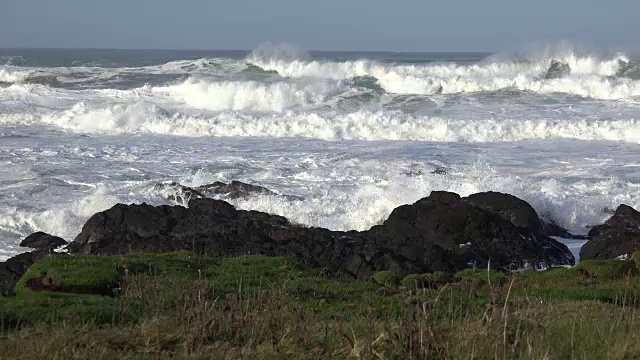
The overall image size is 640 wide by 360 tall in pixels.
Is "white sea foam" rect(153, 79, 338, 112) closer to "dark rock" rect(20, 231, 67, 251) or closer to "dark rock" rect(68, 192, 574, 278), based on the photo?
"dark rock" rect(68, 192, 574, 278)

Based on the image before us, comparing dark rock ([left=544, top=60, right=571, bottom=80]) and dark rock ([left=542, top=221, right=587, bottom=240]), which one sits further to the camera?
dark rock ([left=544, top=60, right=571, bottom=80])

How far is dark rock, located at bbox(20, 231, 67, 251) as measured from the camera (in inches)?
751

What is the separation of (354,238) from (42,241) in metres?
6.85

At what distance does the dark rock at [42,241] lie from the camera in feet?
62.6

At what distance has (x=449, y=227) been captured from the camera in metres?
19.0

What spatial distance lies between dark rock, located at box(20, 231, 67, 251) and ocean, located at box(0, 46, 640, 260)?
267 mm

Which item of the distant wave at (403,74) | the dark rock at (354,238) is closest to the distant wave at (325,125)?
the distant wave at (403,74)

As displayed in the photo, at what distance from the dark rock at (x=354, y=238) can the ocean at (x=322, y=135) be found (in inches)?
94.6

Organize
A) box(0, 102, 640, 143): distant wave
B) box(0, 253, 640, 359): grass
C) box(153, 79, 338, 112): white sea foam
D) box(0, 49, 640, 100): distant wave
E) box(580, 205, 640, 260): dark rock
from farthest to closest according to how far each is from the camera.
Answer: box(0, 49, 640, 100): distant wave < box(153, 79, 338, 112): white sea foam < box(0, 102, 640, 143): distant wave < box(580, 205, 640, 260): dark rock < box(0, 253, 640, 359): grass

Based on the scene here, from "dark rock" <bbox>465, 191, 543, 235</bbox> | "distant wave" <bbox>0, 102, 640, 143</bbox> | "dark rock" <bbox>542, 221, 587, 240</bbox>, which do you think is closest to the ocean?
"distant wave" <bbox>0, 102, 640, 143</bbox>

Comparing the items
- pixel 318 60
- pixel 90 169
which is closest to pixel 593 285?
pixel 90 169

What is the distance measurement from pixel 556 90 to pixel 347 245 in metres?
40.1

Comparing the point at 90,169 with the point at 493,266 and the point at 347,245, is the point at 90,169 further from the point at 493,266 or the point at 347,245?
the point at 493,266

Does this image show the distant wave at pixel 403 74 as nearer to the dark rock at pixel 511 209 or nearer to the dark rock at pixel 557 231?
the dark rock at pixel 557 231
